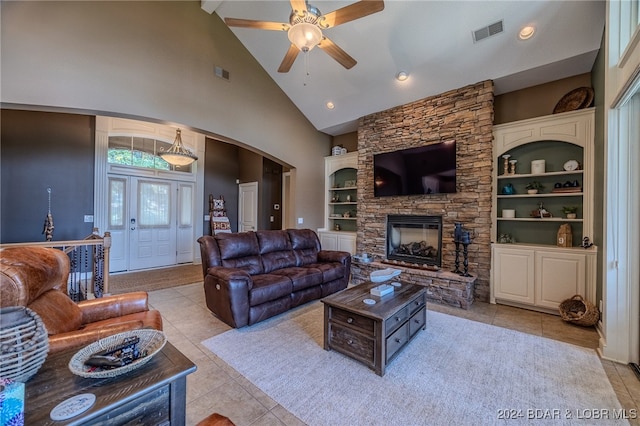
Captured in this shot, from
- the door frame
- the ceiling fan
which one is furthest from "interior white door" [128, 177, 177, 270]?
the ceiling fan

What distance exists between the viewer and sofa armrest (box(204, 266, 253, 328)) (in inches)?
113

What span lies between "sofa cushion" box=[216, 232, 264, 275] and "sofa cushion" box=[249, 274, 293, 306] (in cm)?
29

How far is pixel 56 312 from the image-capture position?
1740mm

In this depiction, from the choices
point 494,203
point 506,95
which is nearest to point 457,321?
point 494,203

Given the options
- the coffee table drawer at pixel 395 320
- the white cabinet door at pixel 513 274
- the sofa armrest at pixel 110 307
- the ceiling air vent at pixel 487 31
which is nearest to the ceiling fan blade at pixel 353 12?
the ceiling air vent at pixel 487 31

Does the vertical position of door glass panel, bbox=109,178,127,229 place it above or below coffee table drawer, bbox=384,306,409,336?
above

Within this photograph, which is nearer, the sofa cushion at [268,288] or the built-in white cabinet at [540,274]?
the sofa cushion at [268,288]

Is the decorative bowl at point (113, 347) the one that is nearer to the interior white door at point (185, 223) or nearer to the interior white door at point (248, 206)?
the interior white door at point (185, 223)

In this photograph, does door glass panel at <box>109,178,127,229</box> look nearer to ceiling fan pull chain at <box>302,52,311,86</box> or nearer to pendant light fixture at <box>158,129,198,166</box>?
pendant light fixture at <box>158,129,198,166</box>

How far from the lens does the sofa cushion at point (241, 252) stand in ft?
11.6

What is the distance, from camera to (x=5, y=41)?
2.80 metres

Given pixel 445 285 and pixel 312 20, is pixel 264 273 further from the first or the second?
pixel 312 20

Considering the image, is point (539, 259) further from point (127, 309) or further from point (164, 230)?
point (164, 230)

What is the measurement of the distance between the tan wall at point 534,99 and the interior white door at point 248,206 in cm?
556
